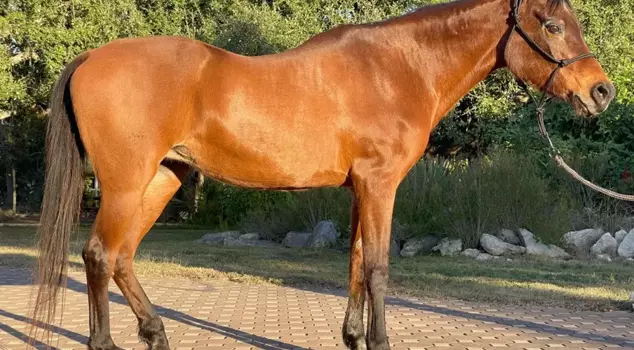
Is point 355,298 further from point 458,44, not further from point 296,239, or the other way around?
point 296,239

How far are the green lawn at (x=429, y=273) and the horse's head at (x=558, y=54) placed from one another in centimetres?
304

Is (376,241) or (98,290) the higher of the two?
(376,241)

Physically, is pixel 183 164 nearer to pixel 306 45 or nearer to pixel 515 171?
pixel 306 45

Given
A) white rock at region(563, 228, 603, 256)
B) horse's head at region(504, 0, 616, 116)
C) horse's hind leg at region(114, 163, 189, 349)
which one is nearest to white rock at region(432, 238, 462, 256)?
white rock at region(563, 228, 603, 256)

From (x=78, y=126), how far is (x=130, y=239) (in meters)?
0.78

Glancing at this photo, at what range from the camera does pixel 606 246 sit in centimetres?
1086

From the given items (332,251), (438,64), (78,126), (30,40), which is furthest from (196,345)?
(30,40)

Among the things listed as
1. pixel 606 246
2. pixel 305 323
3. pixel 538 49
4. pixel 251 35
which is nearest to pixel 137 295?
pixel 305 323

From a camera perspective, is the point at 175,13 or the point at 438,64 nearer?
the point at 438,64

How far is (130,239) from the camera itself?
430 cm

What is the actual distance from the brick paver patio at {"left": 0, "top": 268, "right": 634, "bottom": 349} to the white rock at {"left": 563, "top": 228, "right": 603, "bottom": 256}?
5.01m

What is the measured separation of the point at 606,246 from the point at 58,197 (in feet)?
29.9

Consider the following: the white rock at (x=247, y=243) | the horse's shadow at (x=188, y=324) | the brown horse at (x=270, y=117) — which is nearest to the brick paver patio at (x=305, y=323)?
the horse's shadow at (x=188, y=324)

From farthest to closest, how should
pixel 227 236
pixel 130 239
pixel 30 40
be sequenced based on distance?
pixel 30 40 → pixel 227 236 → pixel 130 239
